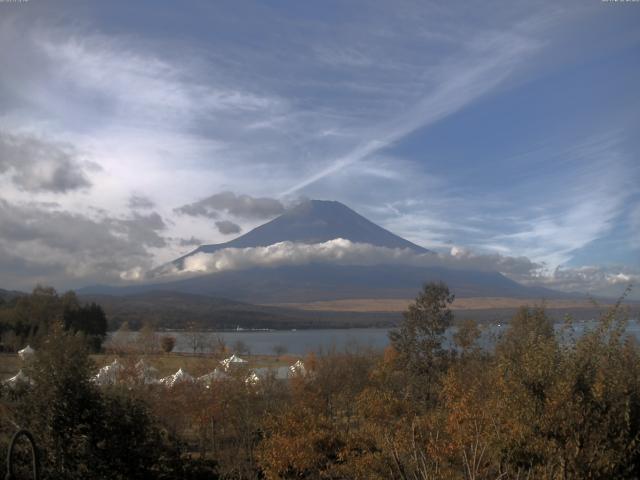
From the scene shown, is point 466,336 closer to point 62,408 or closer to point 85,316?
point 62,408

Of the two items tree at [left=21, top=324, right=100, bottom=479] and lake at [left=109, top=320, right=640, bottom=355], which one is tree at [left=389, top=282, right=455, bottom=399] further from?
tree at [left=21, top=324, right=100, bottom=479]

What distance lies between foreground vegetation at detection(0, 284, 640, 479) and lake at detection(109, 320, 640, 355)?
1.28 metres

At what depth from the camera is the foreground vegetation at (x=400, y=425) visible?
9.22m

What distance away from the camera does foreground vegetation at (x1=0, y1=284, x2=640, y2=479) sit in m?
9.22

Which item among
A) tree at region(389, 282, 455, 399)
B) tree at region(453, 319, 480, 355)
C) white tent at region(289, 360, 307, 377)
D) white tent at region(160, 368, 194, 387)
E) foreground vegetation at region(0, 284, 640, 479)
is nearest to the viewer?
foreground vegetation at region(0, 284, 640, 479)

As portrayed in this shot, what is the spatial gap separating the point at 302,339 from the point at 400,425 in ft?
292

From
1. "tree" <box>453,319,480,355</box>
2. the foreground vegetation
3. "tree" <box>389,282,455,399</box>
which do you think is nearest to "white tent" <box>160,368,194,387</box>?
the foreground vegetation

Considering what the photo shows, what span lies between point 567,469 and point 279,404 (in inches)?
464

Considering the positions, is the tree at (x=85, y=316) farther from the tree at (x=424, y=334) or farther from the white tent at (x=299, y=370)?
the tree at (x=424, y=334)

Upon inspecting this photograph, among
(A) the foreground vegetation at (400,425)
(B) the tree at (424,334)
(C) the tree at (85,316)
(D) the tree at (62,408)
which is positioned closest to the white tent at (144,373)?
(A) the foreground vegetation at (400,425)

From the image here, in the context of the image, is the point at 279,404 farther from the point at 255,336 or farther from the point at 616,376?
the point at 255,336

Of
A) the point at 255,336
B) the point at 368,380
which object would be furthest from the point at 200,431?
the point at 255,336

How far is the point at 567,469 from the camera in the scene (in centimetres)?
886

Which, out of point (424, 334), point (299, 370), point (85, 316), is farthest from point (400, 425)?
point (85, 316)
